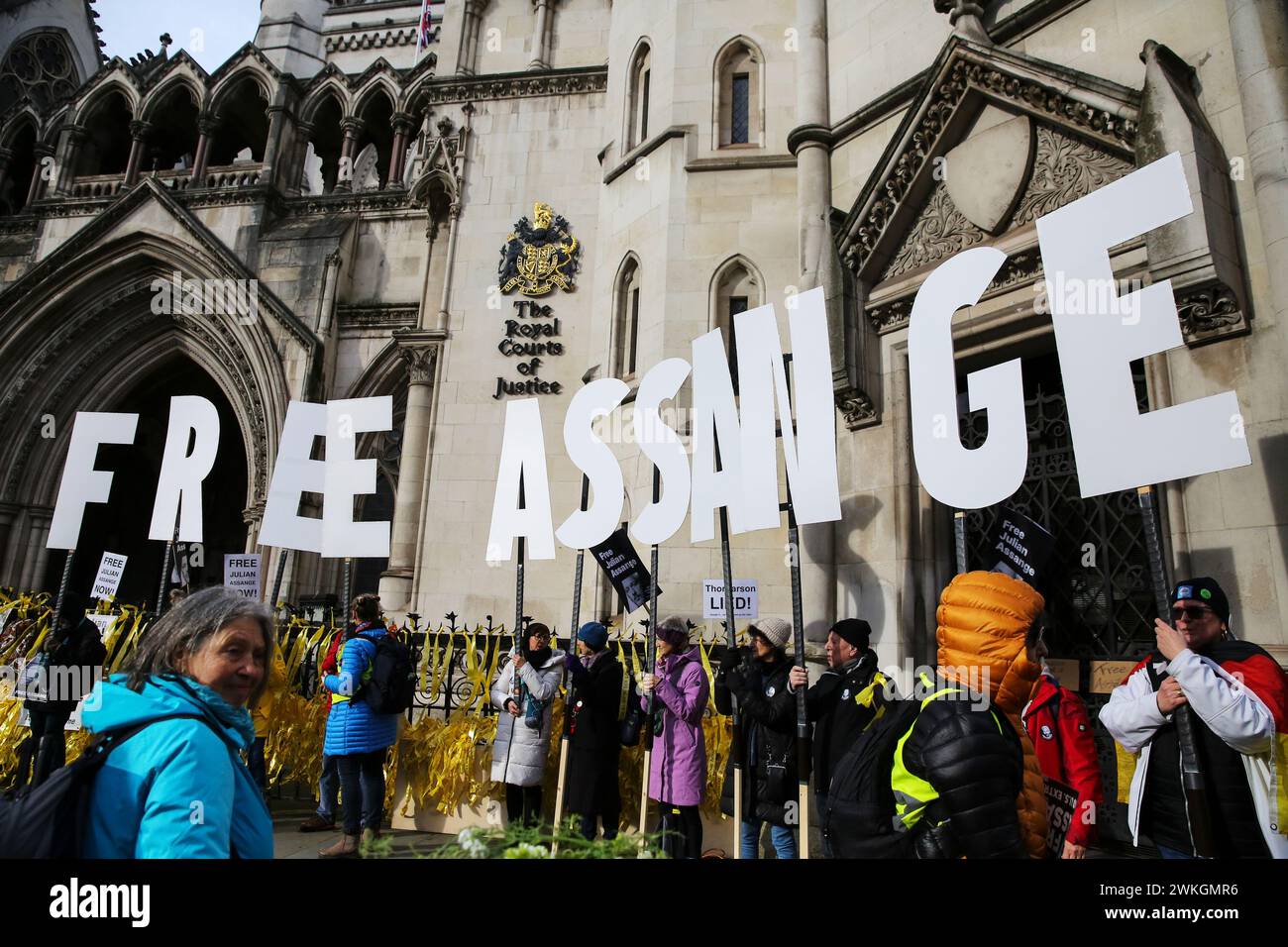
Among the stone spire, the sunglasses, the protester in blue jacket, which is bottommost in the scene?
the protester in blue jacket

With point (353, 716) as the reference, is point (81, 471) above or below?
above

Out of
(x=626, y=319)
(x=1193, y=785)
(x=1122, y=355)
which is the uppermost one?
(x=626, y=319)

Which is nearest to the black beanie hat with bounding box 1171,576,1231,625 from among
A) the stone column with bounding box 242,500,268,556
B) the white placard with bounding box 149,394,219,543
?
the white placard with bounding box 149,394,219,543

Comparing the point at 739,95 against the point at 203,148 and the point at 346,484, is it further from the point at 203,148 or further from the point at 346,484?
the point at 203,148

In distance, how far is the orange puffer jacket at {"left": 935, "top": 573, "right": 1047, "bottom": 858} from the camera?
7.95ft

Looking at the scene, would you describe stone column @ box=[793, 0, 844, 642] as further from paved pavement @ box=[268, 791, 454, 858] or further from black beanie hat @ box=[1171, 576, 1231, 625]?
black beanie hat @ box=[1171, 576, 1231, 625]

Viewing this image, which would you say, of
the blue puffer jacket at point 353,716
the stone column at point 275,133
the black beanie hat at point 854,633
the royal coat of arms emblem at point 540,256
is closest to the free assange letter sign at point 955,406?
the black beanie hat at point 854,633

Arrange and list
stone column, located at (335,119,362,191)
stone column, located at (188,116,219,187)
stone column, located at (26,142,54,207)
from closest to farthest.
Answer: stone column, located at (335,119,362,191) < stone column, located at (188,116,219,187) < stone column, located at (26,142,54,207)

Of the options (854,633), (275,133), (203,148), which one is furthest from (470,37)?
(854,633)

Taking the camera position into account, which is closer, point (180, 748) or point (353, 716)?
point (180, 748)

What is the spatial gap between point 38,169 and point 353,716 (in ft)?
72.8

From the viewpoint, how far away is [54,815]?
1.42 meters

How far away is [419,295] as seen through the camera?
16.5 m

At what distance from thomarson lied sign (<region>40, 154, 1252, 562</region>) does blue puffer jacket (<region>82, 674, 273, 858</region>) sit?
315 cm
